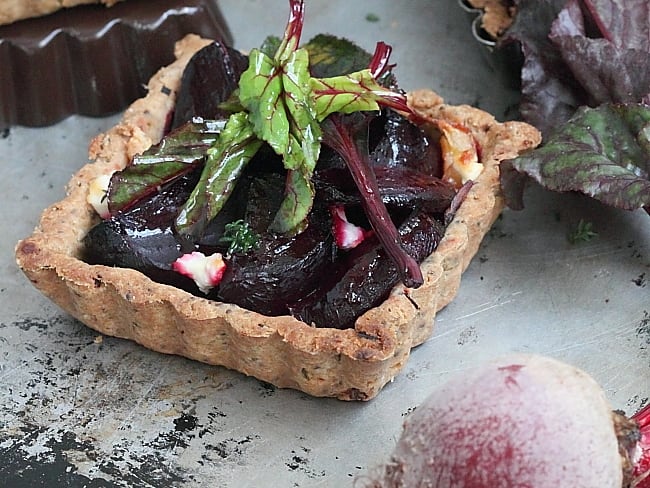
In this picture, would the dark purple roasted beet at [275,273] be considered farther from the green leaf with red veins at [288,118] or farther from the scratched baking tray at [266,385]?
the scratched baking tray at [266,385]

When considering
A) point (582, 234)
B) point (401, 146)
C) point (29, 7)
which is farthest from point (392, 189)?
point (29, 7)

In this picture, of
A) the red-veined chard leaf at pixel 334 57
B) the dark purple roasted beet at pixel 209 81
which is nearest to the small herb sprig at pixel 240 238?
the dark purple roasted beet at pixel 209 81

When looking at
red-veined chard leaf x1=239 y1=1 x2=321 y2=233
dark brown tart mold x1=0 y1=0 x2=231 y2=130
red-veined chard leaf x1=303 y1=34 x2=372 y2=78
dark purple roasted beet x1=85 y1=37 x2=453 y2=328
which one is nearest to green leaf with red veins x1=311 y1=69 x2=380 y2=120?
red-veined chard leaf x1=239 y1=1 x2=321 y2=233

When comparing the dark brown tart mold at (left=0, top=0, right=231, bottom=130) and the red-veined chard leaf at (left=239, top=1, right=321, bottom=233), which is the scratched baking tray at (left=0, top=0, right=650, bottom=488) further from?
the red-veined chard leaf at (left=239, top=1, right=321, bottom=233)

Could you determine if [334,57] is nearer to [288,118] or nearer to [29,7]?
[288,118]

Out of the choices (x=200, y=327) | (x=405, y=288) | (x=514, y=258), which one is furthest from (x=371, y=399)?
(x=514, y=258)

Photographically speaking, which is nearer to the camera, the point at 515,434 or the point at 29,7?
the point at 515,434
